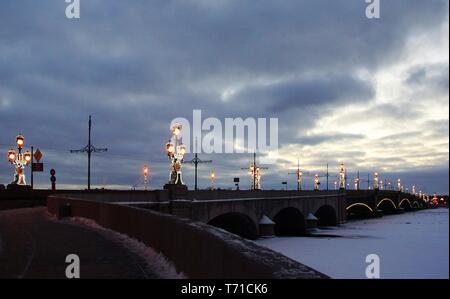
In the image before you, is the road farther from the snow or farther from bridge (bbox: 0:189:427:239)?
bridge (bbox: 0:189:427:239)

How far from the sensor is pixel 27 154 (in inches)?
2211

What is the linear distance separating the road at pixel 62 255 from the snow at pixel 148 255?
22 cm

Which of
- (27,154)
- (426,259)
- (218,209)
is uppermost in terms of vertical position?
(27,154)

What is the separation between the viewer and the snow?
503 inches

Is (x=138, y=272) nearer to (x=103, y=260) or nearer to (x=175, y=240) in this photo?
(x=175, y=240)

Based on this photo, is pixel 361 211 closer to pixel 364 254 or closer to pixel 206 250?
pixel 364 254

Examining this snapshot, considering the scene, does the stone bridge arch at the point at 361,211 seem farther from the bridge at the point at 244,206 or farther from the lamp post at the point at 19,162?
the lamp post at the point at 19,162

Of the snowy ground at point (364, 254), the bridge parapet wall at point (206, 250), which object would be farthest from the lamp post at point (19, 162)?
the bridge parapet wall at point (206, 250)

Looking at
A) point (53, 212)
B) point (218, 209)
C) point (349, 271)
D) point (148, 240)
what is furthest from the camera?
point (218, 209)

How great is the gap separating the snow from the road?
22cm
